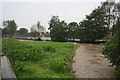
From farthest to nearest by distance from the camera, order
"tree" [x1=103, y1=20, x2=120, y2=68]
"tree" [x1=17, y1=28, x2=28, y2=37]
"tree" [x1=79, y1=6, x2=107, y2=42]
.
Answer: "tree" [x1=17, y1=28, x2=28, y2=37] → "tree" [x1=79, y1=6, x2=107, y2=42] → "tree" [x1=103, y1=20, x2=120, y2=68]

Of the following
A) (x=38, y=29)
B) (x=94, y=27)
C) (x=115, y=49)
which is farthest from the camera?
(x=38, y=29)

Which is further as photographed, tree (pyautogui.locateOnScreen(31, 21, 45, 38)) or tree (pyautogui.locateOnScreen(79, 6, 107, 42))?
tree (pyautogui.locateOnScreen(31, 21, 45, 38))

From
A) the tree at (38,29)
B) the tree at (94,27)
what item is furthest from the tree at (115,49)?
the tree at (38,29)

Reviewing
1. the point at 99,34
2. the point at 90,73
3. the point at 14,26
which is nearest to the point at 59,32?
the point at 99,34

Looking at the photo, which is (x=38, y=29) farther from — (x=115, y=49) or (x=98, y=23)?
(x=115, y=49)

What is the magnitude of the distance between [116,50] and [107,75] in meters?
1.01

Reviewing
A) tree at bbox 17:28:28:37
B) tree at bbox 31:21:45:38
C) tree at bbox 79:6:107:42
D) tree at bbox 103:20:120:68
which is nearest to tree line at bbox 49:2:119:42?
Answer: tree at bbox 79:6:107:42

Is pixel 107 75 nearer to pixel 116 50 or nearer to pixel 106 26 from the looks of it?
pixel 116 50

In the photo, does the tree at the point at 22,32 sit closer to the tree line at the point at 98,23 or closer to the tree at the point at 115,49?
the tree line at the point at 98,23

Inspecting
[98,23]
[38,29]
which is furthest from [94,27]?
[38,29]

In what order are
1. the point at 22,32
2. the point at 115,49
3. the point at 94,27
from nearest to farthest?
the point at 115,49
the point at 94,27
the point at 22,32

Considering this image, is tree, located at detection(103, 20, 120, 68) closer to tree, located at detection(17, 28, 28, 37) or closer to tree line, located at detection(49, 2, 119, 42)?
tree line, located at detection(49, 2, 119, 42)

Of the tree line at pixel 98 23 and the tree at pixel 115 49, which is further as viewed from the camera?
the tree line at pixel 98 23

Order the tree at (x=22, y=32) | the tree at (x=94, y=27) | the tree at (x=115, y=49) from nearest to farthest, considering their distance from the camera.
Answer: the tree at (x=115, y=49)
the tree at (x=94, y=27)
the tree at (x=22, y=32)
